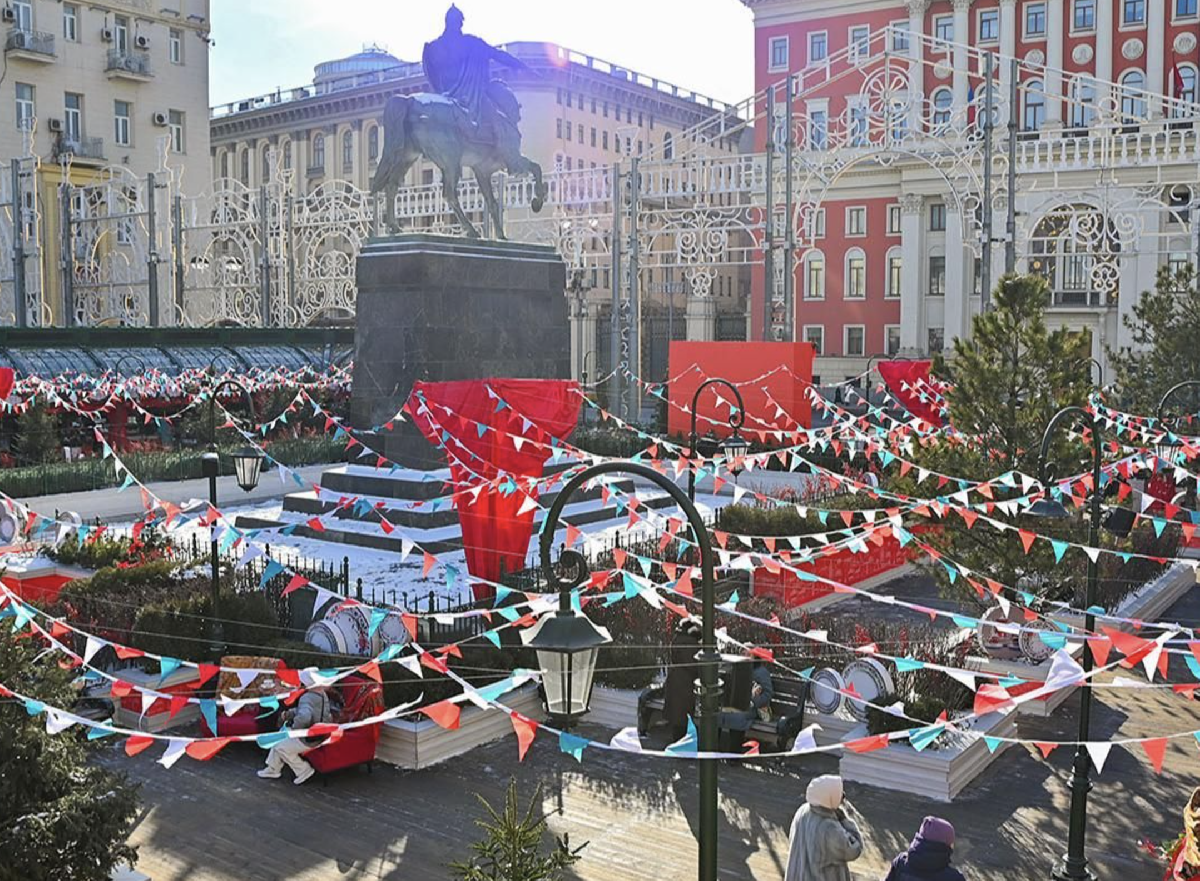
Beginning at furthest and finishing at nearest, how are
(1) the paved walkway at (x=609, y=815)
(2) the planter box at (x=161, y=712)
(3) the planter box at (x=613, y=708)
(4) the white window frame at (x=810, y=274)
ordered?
(4) the white window frame at (x=810, y=274), (3) the planter box at (x=613, y=708), (2) the planter box at (x=161, y=712), (1) the paved walkway at (x=609, y=815)

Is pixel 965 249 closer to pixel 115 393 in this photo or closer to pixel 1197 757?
pixel 115 393

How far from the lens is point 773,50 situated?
6706 cm

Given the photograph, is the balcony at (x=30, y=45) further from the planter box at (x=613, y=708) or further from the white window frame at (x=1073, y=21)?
the planter box at (x=613, y=708)

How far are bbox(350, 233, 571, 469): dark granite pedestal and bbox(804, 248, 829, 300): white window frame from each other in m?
40.5

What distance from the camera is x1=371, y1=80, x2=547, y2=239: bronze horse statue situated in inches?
893

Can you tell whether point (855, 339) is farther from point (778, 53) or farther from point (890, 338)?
point (778, 53)

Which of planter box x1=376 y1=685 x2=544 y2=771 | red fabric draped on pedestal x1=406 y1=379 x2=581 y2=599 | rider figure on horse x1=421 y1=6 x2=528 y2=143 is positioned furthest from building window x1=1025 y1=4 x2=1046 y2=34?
planter box x1=376 y1=685 x2=544 y2=771

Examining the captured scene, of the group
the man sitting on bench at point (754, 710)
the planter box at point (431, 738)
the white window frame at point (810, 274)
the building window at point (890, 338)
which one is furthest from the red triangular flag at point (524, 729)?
the white window frame at point (810, 274)

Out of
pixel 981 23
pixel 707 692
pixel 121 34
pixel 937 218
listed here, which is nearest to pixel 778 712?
pixel 707 692

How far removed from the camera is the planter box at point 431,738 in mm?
12086

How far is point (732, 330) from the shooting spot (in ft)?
233

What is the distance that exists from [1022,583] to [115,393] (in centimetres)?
2391

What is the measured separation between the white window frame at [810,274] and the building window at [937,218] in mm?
5572

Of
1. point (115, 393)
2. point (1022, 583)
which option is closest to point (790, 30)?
point (115, 393)
